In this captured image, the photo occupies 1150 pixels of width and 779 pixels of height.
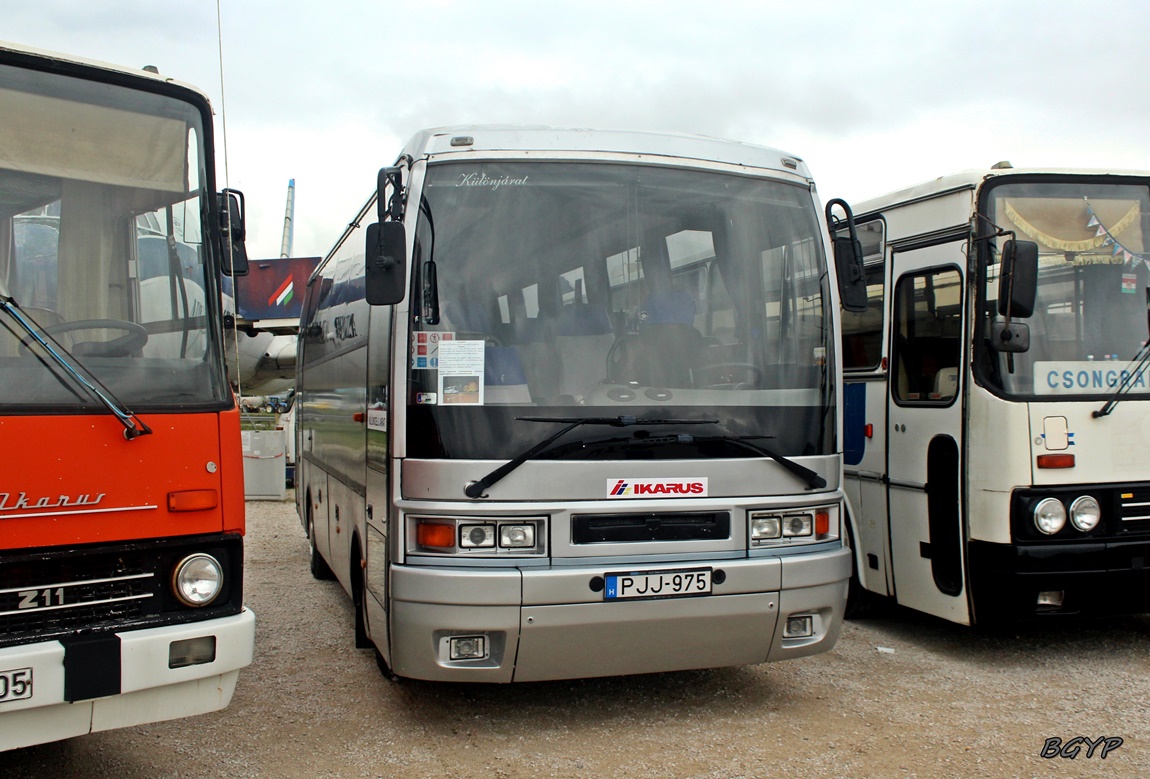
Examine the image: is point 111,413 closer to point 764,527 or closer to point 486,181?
point 486,181

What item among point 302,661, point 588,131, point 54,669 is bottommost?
point 302,661

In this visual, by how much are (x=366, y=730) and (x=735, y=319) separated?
9.38 ft

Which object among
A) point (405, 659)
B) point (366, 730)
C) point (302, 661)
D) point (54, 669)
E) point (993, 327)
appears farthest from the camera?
point (302, 661)

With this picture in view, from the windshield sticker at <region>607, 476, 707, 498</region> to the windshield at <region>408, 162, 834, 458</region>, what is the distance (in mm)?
146

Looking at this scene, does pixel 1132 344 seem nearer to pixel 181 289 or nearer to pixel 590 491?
pixel 590 491

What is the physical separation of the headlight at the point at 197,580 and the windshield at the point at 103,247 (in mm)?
629

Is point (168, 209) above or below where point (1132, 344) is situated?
above

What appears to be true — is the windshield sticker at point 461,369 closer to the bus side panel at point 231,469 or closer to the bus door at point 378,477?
the bus door at point 378,477

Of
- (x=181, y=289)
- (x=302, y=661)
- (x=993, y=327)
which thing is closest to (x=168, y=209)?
(x=181, y=289)

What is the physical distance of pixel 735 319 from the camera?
5.61 metres

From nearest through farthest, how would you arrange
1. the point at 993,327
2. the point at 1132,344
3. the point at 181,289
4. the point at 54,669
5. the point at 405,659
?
the point at 54,669
the point at 181,289
the point at 405,659
the point at 993,327
the point at 1132,344

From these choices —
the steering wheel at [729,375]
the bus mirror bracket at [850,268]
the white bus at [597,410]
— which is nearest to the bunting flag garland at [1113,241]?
the bus mirror bracket at [850,268]

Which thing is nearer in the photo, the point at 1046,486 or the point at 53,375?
the point at 53,375

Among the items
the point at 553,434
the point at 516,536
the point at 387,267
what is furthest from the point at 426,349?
the point at 516,536
